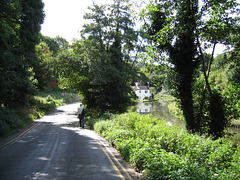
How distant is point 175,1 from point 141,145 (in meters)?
8.50

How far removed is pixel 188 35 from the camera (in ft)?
35.3

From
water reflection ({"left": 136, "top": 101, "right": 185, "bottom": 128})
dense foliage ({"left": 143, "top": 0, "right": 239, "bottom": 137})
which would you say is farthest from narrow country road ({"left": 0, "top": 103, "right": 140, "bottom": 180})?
water reflection ({"left": 136, "top": 101, "right": 185, "bottom": 128})

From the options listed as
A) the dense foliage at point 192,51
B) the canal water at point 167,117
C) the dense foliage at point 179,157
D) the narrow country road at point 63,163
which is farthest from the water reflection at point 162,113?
the narrow country road at point 63,163

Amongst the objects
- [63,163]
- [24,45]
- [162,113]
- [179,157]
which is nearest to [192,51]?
[179,157]

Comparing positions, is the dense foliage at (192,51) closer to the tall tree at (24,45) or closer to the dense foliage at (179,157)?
the dense foliage at (179,157)

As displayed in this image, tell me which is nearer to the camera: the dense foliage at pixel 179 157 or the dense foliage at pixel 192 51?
the dense foliage at pixel 179 157

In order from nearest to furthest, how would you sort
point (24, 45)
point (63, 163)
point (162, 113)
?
point (63, 163) → point (24, 45) → point (162, 113)

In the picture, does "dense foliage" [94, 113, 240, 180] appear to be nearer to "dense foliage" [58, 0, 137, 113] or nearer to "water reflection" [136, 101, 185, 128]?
"water reflection" [136, 101, 185, 128]

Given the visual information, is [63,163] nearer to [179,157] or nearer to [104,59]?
[179,157]

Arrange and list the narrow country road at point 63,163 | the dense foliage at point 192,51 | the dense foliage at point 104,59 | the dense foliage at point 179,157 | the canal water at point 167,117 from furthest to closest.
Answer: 1. the dense foliage at point 104,59
2. the canal water at point 167,117
3. the dense foliage at point 192,51
4. the narrow country road at point 63,163
5. the dense foliage at point 179,157

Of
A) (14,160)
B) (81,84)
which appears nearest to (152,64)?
(14,160)

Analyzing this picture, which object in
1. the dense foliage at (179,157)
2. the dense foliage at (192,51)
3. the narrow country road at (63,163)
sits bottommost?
the narrow country road at (63,163)

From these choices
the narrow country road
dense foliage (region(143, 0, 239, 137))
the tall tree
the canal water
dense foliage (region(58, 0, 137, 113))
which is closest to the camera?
the narrow country road

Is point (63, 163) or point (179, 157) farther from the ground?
point (179, 157)
